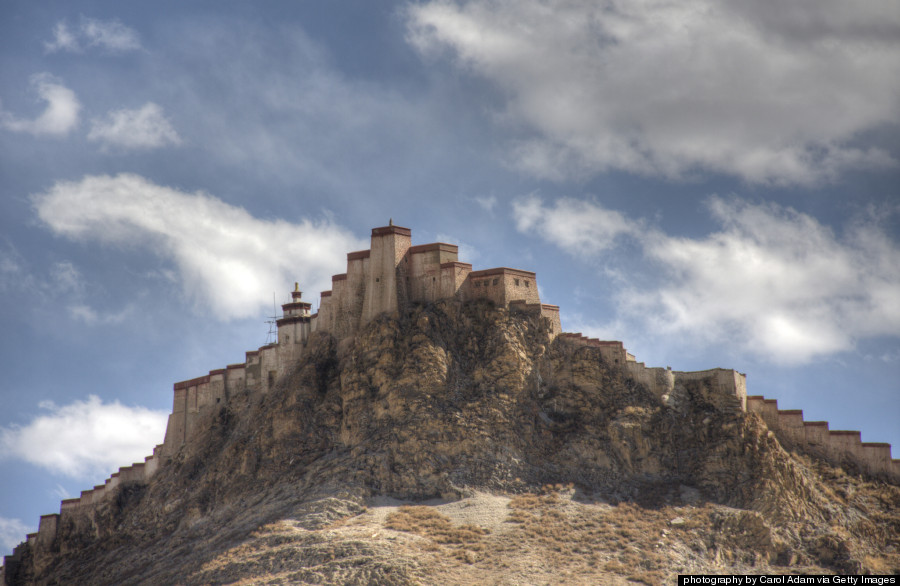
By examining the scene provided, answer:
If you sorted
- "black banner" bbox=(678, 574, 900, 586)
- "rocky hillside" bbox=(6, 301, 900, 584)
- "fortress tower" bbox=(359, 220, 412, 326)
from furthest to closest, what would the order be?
"fortress tower" bbox=(359, 220, 412, 326), "rocky hillside" bbox=(6, 301, 900, 584), "black banner" bbox=(678, 574, 900, 586)

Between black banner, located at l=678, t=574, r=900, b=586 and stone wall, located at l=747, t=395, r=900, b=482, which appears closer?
black banner, located at l=678, t=574, r=900, b=586

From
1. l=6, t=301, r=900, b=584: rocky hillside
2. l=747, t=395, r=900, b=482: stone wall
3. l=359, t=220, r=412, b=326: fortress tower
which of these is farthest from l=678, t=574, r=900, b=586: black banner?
l=359, t=220, r=412, b=326: fortress tower

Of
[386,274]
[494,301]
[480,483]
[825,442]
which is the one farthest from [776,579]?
[386,274]

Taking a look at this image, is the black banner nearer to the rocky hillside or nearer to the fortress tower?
the rocky hillside

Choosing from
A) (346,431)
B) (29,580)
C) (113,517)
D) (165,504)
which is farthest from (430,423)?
(29,580)

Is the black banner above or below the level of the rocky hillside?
below

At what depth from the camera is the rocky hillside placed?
230 feet

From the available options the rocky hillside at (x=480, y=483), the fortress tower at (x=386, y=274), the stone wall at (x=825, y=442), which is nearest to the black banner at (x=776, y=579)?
the rocky hillside at (x=480, y=483)

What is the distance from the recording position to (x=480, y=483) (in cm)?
7606

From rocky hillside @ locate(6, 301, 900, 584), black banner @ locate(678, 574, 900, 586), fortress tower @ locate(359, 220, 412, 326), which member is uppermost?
fortress tower @ locate(359, 220, 412, 326)

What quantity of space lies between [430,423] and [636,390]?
48.4 feet

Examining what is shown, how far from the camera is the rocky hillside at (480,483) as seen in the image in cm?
7025

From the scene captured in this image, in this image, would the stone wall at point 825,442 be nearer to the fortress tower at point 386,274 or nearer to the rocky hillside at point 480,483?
the rocky hillside at point 480,483

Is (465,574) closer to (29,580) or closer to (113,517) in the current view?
(113,517)
